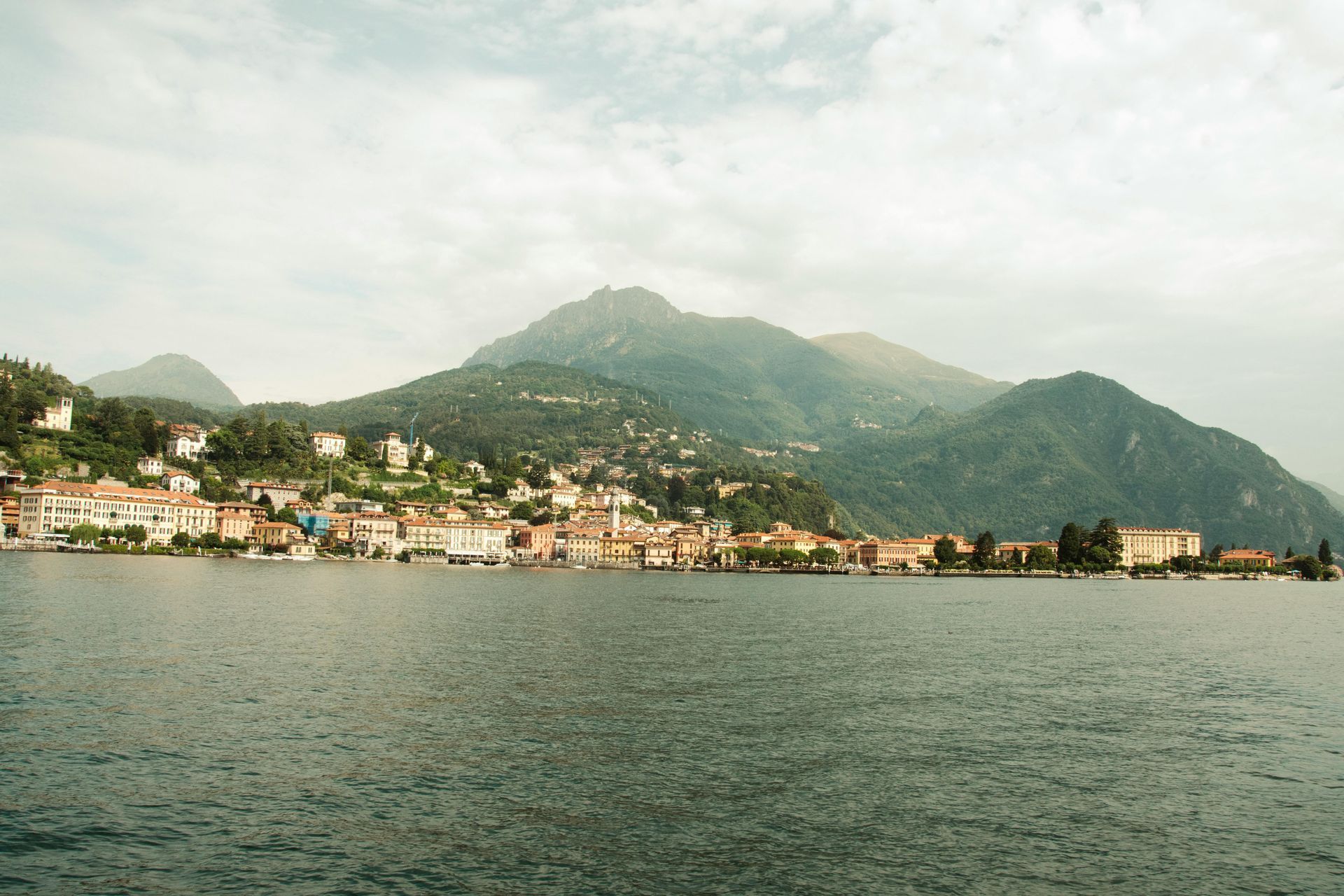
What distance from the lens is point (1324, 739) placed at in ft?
81.1

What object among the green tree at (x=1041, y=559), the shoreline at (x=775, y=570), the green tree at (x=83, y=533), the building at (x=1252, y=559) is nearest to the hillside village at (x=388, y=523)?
the green tree at (x=83, y=533)

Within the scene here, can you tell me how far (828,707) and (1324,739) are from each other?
1298 cm

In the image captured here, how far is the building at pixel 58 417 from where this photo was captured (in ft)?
452

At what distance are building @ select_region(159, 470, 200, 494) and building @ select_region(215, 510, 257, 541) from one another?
24.8ft

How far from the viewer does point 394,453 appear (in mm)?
187375

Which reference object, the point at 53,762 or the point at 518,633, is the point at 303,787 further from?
the point at 518,633

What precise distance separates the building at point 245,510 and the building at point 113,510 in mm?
Result: 2225

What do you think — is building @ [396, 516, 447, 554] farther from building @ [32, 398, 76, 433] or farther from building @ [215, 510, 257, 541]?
building @ [32, 398, 76, 433]

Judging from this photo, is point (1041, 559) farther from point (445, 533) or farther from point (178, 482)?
point (178, 482)

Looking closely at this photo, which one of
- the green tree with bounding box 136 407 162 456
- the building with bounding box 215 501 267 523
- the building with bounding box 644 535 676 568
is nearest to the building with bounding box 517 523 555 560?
the building with bounding box 644 535 676 568

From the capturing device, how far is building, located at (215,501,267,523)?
13462 centimetres

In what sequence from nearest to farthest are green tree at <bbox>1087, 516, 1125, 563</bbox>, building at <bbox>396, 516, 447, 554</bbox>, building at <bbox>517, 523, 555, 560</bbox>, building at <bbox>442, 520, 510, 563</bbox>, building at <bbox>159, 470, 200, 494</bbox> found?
1. building at <bbox>159, 470, 200, 494</bbox>
2. building at <bbox>396, 516, 447, 554</bbox>
3. building at <bbox>442, 520, 510, 563</bbox>
4. building at <bbox>517, 523, 555, 560</bbox>
5. green tree at <bbox>1087, 516, 1125, 563</bbox>

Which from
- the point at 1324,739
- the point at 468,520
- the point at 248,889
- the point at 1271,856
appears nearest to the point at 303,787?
the point at 248,889

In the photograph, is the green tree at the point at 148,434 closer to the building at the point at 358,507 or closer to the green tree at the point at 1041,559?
the building at the point at 358,507
